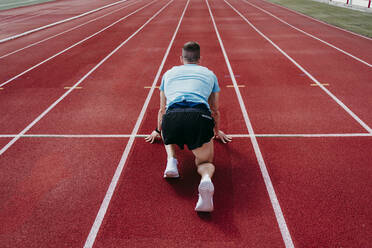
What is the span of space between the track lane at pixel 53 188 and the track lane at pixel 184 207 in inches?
11.4

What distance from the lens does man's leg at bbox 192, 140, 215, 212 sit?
108 inches

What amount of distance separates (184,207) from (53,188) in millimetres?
Answer: 1674

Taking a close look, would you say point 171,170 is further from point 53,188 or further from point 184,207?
point 53,188

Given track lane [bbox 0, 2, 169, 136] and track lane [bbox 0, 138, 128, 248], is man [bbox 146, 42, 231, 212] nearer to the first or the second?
track lane [bbox 0, 138, 128, 248]

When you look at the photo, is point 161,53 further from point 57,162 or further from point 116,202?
point 116,202

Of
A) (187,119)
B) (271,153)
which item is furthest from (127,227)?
(271,153)

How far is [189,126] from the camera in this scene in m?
2.83

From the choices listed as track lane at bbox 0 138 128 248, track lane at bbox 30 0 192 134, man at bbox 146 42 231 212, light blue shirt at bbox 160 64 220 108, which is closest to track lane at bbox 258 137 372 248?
man at bbox 146 42 231 212

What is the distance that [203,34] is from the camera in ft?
40.6

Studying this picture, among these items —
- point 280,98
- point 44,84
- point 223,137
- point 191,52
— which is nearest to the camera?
point 191,52

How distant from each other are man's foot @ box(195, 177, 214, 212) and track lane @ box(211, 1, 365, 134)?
81.4 inches

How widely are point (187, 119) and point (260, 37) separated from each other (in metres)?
9.86

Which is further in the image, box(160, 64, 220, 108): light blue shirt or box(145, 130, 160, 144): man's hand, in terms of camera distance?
box(145, 130, 160, 144): man's hand

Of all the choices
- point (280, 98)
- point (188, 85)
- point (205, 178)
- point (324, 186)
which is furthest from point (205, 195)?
point (280, 98)
